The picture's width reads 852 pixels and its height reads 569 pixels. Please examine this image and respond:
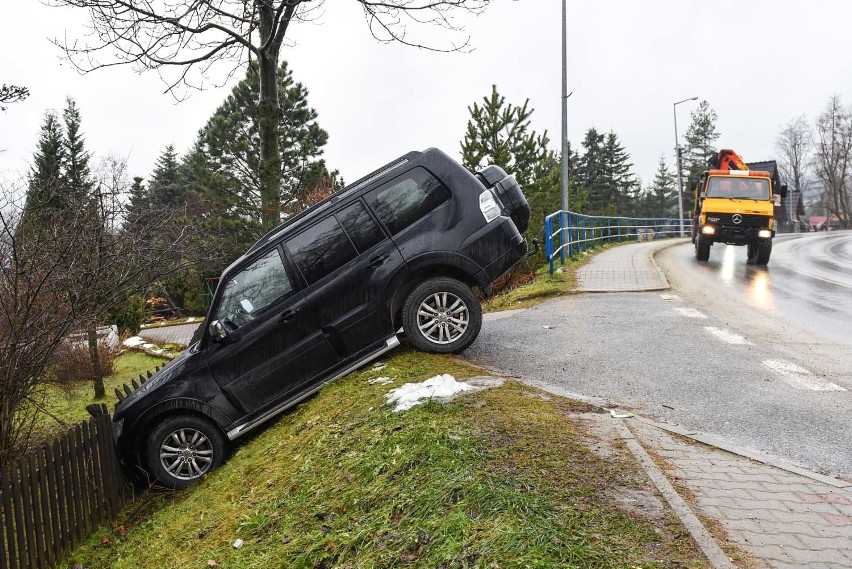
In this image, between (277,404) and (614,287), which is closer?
(277,404)

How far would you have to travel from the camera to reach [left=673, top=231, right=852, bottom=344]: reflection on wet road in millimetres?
9773

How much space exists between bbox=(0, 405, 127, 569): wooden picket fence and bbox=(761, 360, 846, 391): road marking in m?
7.06

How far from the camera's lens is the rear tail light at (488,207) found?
259 inches

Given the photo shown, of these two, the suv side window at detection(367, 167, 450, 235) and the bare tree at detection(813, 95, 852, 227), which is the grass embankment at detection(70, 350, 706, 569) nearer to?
the suv side window at detection(367, 167, 450, 235)

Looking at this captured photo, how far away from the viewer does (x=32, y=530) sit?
211 inches

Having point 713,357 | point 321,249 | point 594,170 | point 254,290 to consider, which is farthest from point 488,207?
point 594,170

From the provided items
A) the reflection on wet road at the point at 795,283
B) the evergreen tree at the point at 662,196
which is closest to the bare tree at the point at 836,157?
the evergreen tree at the point at 662,196

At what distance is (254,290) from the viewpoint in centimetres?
635

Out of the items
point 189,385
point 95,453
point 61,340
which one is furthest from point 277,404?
point 61,340

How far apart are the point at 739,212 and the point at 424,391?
14773mm

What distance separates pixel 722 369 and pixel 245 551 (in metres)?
5.27

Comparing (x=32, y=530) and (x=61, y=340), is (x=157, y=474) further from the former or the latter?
(x=61, y=340)

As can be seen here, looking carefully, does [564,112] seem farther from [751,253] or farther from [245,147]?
[245,147]

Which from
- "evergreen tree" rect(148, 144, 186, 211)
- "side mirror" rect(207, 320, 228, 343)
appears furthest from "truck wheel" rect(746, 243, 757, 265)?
"evergreen tree" rect(148, 144, 186, 211)
